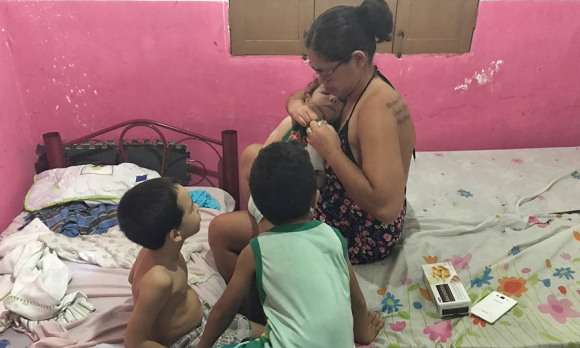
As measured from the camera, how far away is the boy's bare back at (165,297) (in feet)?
3.70

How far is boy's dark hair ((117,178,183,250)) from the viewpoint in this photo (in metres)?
1.12

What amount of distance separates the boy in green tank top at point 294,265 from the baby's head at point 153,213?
21 centimetres

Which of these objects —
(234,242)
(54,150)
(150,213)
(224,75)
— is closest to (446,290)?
(234,242)

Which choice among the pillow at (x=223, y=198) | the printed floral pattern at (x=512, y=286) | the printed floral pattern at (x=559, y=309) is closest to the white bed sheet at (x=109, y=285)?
the pillow at (x=223, y=198)

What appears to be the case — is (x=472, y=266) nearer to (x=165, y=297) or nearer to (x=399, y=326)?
(x=399, y=326)

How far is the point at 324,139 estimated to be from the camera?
1.31 m

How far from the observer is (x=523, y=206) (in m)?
1.95

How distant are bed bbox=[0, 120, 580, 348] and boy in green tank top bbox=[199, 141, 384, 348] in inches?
12.3

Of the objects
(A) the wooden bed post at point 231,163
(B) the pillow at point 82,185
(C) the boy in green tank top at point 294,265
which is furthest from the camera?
(A) the wooden bed post at point 231,163

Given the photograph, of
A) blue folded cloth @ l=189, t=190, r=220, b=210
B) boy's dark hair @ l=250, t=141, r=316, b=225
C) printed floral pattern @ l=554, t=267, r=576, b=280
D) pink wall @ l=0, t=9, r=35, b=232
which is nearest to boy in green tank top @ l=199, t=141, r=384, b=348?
boy's dark hair @ l=250, t=141, r=316, b=225

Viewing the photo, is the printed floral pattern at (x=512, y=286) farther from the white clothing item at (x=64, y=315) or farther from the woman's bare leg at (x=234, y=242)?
the white clothing item at (x=64, y=315)

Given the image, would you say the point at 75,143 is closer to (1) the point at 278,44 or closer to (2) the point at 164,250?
(1) the point at 278,44

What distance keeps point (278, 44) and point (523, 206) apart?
142 centimetres

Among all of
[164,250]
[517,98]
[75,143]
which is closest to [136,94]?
[75,143]
